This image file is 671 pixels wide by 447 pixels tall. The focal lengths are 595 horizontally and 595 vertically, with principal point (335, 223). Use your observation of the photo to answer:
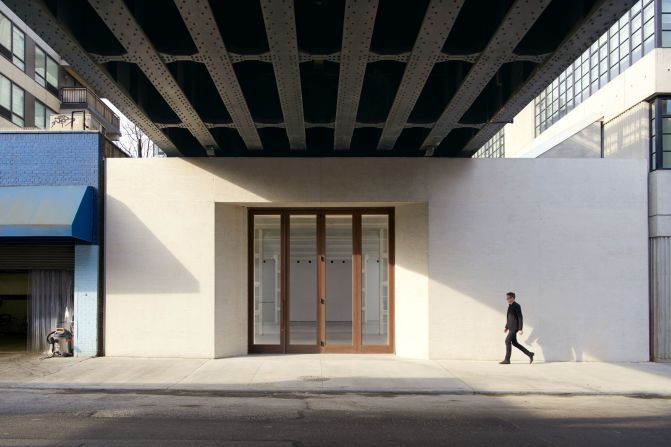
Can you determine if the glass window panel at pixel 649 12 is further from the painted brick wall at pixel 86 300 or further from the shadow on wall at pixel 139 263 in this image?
the painted brick wall at pixel 86 300

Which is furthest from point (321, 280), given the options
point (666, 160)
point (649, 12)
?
point (649, 12)

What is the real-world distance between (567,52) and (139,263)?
9.85m

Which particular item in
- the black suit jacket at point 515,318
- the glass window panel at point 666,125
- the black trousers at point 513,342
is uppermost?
the glass window panel at point 666,125

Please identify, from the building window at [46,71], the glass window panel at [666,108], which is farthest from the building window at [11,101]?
the glass window panel at [666,108]

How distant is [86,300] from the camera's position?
13367 mm

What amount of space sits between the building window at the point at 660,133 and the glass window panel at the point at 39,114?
28055 mm

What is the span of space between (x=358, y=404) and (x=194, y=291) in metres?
5.66

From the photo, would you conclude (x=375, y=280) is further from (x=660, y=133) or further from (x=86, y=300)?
(x=660, y=133)

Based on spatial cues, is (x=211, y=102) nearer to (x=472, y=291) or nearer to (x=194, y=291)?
(x=194, y=291)

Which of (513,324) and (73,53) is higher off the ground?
(73,53)

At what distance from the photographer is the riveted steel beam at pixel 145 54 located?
7.05 meters

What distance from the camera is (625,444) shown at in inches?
273

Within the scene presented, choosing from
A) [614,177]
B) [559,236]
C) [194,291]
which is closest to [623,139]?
[614,177]

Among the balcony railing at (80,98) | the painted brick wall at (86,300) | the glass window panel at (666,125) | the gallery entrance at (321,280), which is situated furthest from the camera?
the balcony railing at (80,98)
